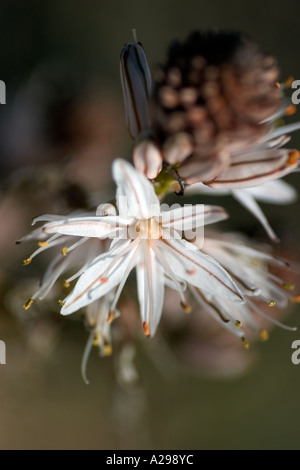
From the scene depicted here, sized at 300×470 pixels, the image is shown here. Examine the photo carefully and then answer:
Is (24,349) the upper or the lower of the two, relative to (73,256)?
lower

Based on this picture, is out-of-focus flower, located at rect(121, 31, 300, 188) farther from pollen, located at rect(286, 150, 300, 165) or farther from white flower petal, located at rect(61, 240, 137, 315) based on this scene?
white flower petal, located at rect(61, 240, 137, 315)

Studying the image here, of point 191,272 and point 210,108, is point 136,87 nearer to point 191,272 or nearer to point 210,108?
point 210,108

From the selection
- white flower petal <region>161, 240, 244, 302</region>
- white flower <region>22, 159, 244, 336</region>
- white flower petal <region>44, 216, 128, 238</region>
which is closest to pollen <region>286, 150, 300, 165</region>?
white flower <region>22, 159, 244, 336</region>

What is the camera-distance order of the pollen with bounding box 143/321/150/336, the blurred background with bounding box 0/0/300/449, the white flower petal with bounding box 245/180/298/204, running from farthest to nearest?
the blurred background with bounding box 0/0/300/449
the white flower petal with bounding box 245/180/298/204
the pollen with bounding box 143/321/150/336

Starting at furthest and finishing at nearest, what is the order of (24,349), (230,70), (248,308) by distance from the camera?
1. (24,349)
2. (248,308)
3. (230,70)

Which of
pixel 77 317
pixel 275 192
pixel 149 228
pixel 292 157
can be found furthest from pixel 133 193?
pixel 77 317

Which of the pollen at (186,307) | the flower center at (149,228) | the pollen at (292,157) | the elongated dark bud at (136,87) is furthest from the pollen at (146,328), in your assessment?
the pollen at (292,157)

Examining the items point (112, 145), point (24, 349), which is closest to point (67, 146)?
point (112, 145)

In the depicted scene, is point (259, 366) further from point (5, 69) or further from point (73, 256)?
point (5, 69)
